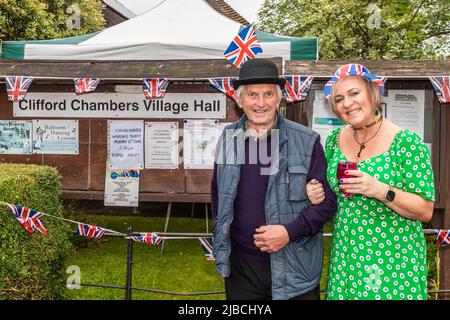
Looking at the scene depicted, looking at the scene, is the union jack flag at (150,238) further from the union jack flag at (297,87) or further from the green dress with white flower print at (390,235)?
the green dress with white flower print at (390,235)

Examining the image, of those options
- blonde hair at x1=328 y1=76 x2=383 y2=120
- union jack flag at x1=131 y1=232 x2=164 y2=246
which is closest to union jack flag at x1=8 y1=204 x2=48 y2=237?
union jack flag at x1=131 y1=232 x2=164 y2=246

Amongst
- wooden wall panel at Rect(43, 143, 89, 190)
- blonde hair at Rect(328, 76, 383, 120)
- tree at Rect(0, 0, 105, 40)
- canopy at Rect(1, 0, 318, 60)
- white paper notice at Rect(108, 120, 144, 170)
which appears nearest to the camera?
blonde hair at Rect(328, 76, 383, 120)

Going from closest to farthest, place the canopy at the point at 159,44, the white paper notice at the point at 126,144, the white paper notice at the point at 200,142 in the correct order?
the white paper notice at the point at 200,142, the white paper notice at the point at 126,144, the canopy at the point at 159,44

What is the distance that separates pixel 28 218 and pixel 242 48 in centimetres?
222

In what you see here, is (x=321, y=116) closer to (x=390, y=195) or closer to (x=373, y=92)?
(x=373, y=92)

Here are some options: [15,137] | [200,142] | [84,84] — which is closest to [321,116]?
[200,142]

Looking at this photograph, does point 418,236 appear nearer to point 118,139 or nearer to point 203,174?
point 203,174

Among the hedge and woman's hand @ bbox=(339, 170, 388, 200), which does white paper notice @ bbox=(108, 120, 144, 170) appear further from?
woman's hand @ bbox=(339, 170, 388, 200)

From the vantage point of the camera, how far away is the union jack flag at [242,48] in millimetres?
4508

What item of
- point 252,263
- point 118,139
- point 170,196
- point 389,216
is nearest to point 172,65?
point 118,139

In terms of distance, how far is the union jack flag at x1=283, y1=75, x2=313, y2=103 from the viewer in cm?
475

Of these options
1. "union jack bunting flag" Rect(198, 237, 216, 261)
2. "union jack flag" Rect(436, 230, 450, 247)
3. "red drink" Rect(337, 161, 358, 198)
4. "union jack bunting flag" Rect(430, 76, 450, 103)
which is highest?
"union jack bunting flag" Rect(430, 76, 450, 103)

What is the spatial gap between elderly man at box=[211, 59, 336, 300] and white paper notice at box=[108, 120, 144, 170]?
249 cm

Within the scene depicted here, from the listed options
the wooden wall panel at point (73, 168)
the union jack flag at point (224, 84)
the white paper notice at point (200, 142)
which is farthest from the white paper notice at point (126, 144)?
the union jack flag at point (224, 84)
